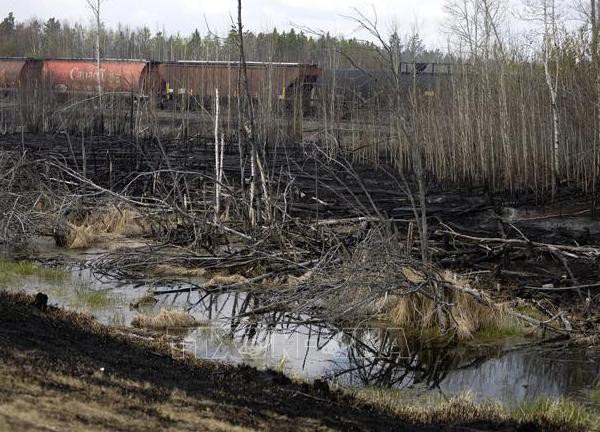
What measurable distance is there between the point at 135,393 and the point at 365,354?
4.30 metres

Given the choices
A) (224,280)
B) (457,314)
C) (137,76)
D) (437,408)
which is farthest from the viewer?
(137,76)

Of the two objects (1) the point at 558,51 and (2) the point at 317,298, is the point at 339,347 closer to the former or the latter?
(2) the point at 317,298

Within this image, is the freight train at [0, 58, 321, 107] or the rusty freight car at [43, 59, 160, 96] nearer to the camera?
the freight train at [0, 58, 321, 107]

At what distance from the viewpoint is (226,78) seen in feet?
107

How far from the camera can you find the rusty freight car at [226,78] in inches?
1160

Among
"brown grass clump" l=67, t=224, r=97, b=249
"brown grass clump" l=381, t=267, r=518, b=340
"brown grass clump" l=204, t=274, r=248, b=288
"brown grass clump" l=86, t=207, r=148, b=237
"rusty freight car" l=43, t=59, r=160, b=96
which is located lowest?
"brown grass clump" l=381, t=267, r=518, b=340

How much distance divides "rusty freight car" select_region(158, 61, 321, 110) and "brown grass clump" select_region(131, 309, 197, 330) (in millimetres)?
17777

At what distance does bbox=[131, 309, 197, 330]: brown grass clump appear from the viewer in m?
9.69

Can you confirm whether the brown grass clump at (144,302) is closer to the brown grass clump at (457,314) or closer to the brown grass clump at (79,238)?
the brown grass clump at (457,314)

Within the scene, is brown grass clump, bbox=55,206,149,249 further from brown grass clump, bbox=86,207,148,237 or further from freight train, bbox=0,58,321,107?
freight train, bbox=0,58,321,107

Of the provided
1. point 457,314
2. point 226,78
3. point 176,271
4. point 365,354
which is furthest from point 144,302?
point 226,78

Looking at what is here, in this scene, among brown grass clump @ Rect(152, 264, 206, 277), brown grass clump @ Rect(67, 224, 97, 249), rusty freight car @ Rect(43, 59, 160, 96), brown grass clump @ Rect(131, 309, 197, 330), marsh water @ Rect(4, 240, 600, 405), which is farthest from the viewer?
rusty freight car @ Rect(43, 59, 160, 96)

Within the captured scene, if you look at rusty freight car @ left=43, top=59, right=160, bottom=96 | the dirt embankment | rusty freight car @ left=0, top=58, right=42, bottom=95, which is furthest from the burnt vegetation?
rusty freight car @ left=0, top=58, right=42, bottom=95

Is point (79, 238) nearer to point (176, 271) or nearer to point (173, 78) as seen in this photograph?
point (176, 271)
